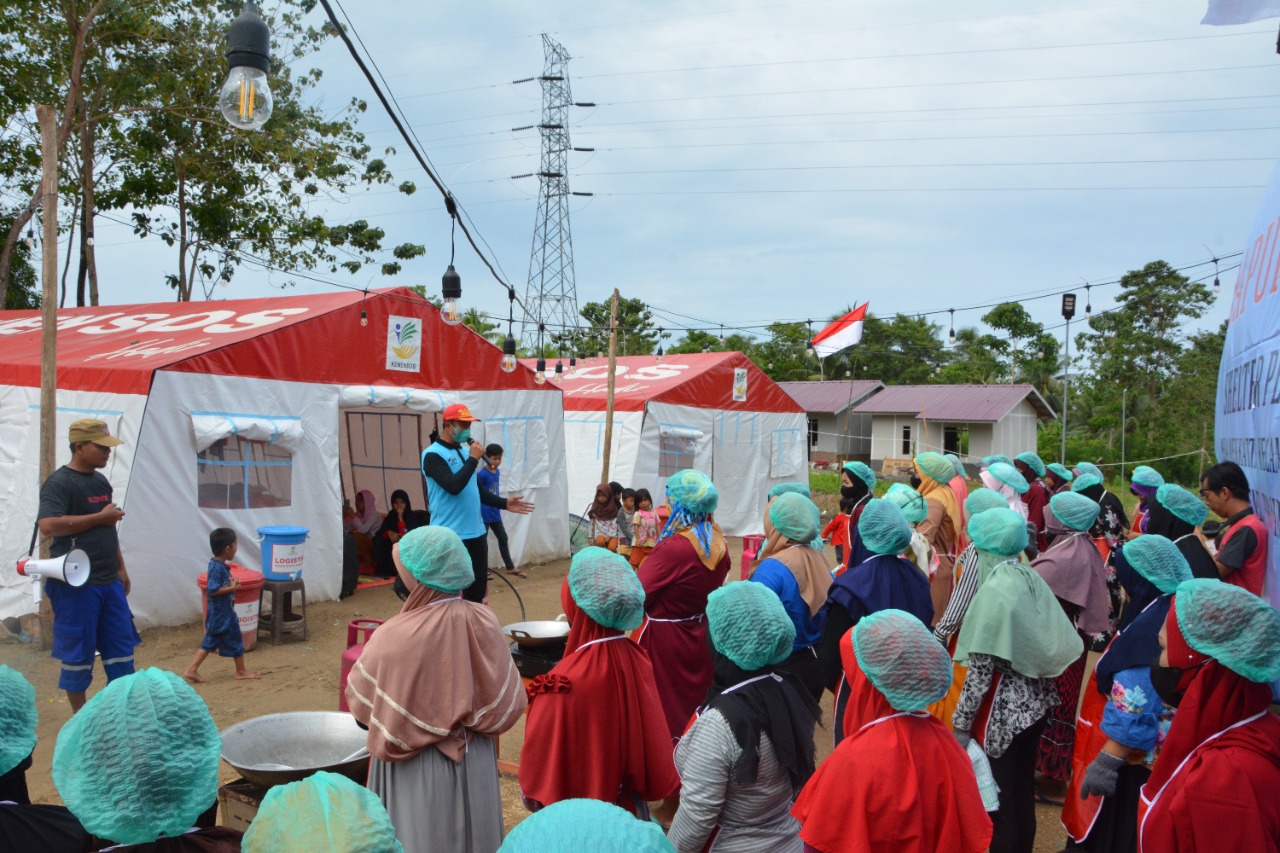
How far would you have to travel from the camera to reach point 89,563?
477 cm

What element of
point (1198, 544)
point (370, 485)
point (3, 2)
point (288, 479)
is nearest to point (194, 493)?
point (288, 479)

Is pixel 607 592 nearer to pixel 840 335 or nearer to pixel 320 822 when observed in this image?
pixel 320 822

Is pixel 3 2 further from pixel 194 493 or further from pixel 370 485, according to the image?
pixel 194 493

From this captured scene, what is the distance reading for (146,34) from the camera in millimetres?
15180

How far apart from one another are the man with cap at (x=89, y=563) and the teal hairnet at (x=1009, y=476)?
260 inches

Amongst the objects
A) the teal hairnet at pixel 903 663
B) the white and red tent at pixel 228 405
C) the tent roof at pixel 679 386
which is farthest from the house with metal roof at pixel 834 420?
the teal hairnet at pixel 903 663

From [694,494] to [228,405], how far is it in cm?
534

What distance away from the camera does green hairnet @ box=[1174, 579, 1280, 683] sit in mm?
2393

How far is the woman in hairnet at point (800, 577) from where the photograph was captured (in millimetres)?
4301

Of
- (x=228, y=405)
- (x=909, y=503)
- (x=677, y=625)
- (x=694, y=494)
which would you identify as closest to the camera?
(x=677, y=625)

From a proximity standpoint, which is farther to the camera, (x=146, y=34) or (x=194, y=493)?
(x=146, y=34)

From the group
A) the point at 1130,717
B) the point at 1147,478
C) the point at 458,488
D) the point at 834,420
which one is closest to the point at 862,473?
the point at 1147,478

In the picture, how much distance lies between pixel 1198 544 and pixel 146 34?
56.8ft

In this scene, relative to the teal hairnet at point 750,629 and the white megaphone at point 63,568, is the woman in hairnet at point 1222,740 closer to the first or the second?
the teal hairnet at point 750,629
